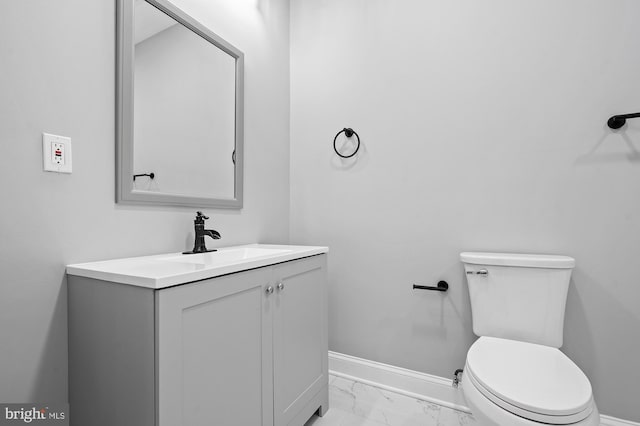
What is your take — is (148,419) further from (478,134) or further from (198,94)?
(478,134)

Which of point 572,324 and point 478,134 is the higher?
point 478,134

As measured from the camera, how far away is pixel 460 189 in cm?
163

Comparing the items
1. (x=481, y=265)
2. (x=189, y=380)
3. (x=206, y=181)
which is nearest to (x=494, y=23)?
(x=481, y=265)

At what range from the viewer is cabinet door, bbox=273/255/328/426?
1226 millimetres

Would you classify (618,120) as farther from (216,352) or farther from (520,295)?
(216,352)

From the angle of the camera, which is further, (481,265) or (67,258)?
(481,265)

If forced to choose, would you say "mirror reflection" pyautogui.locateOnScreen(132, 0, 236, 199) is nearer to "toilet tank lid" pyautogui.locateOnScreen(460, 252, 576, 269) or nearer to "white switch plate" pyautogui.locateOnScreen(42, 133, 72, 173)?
"white switch plate" pyautogui.locateOnScreen(42, 133, 72, 173)

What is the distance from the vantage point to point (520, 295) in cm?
135

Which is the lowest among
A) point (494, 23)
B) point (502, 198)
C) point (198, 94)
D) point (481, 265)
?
→ point (481, 265)

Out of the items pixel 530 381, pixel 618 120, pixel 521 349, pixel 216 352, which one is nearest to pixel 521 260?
pixel 521 349

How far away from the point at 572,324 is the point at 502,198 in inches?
25.2

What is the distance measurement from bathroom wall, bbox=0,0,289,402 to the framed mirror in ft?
0.15

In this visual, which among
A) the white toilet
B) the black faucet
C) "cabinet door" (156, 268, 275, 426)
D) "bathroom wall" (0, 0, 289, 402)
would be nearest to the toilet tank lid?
the white toilet

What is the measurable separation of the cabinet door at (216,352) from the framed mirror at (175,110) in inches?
21.9
